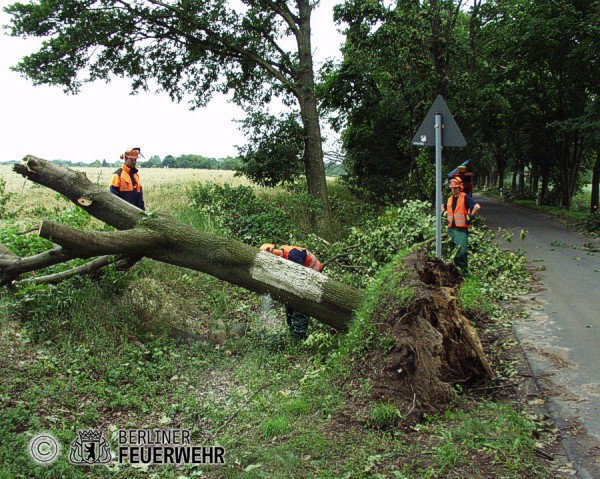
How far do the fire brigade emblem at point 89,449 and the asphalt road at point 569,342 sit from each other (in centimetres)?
390

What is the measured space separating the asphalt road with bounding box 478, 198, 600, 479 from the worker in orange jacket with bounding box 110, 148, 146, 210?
21.2 feet

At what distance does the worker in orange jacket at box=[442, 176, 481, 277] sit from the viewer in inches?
377

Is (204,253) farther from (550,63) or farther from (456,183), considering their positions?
(550,63)

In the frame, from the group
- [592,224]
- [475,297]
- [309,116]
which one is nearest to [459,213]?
[475,297]

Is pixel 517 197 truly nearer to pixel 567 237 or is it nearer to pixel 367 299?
pixel 567 237

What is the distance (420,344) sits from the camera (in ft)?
17.6

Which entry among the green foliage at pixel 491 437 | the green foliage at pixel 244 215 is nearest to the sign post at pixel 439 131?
the green foliage at pixel 491 437

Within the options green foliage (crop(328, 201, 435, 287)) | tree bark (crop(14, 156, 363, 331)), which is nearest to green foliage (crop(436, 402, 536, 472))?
tree bark (crop(14, 156, 363, 331))

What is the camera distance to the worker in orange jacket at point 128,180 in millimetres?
9148

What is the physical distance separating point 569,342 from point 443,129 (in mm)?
3398

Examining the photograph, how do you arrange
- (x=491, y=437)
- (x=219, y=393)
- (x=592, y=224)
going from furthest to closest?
1. (x=592, y=224)
2. (x=219, y=393)
3. (x=491, y=437)

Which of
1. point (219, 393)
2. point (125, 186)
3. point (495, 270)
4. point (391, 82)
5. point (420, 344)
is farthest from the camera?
point (391, 82)

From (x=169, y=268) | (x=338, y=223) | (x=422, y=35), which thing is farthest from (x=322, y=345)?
(x=422, y=35)

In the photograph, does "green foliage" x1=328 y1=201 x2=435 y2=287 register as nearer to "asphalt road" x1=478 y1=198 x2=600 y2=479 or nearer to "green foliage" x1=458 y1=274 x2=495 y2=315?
"green foliage" x1=458 y1=274 x2=495 y2=315
